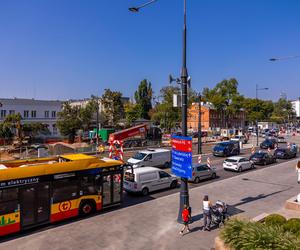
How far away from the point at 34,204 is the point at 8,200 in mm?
1112

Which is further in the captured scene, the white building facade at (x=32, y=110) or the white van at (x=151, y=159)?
the white building facade at (x=32, y=110)

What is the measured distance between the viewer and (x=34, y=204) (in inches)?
504

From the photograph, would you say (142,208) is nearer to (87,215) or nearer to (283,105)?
(87,215)

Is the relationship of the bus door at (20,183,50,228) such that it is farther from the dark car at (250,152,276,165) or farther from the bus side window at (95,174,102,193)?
the dark car at (250,152,276,165)

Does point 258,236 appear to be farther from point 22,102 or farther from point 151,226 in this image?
Answer: point 22,102

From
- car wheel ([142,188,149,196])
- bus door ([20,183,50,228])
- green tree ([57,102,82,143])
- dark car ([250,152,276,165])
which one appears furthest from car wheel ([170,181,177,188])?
green tree ([57,102,82,143])

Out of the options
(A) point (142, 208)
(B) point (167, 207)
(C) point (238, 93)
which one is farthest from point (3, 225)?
(C) point (238, 93)

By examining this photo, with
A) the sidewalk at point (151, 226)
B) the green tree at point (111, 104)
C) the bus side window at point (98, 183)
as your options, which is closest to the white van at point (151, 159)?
the sidewalk at point (151, 226)

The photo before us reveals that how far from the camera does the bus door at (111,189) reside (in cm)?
1548

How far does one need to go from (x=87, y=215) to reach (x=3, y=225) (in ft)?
13.5

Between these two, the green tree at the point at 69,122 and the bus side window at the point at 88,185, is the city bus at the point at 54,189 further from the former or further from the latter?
the green tree at the point at 69,122

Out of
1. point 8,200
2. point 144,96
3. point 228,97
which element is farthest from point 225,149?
point 144,96

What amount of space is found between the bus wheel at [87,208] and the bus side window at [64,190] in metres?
0.73

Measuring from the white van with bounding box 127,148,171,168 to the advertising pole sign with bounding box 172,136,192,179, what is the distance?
1282cm
